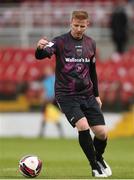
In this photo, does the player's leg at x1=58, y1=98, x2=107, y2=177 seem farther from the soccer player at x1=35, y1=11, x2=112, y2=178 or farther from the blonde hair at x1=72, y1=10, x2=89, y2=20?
the blonde hair at x1=72, y1=10, x2=89, y2=20

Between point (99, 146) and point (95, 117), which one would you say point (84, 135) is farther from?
point (99, 146)

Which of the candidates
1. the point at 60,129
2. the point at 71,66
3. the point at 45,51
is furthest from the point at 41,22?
the point at 45,51

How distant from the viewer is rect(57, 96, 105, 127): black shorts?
10445 millimetres

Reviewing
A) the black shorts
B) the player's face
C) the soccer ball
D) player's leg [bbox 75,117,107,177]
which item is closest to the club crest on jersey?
the player's face

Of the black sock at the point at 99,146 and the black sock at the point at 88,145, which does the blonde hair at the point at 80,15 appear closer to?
the black sock at the point at 88,145

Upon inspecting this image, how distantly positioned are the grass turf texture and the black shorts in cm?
80

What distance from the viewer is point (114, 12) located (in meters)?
24.4

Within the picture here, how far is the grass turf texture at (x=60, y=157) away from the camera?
36.4 feet

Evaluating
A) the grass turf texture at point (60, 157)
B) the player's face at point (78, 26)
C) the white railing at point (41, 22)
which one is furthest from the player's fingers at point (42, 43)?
the white railing at point (41, 22)

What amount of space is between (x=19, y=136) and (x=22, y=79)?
6.98ft

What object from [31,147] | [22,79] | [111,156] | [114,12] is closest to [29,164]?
[111,156]

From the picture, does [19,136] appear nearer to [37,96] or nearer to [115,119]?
[37,96]

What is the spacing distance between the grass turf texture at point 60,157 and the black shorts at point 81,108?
796 millimetres

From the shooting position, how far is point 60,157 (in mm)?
15641
